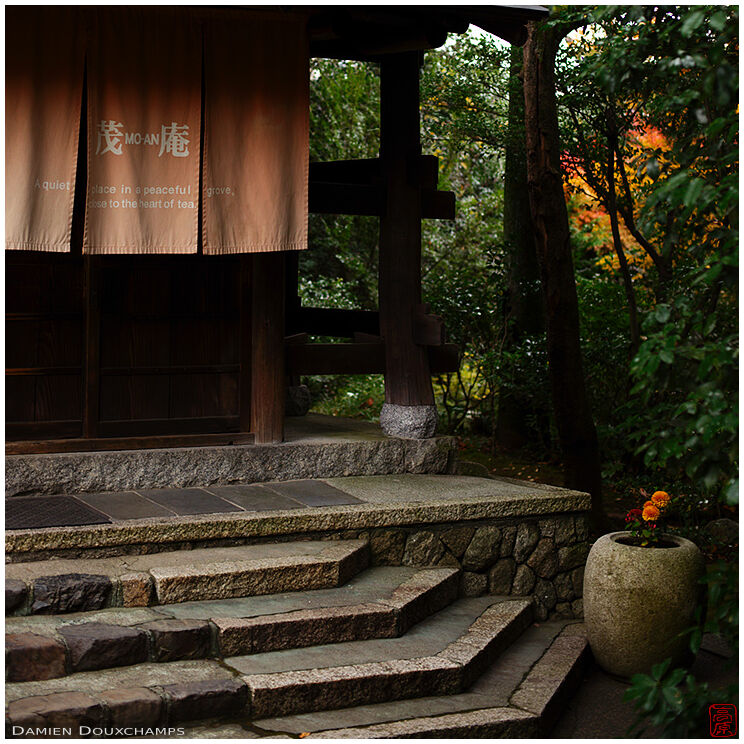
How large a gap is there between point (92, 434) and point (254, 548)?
1.71 metres

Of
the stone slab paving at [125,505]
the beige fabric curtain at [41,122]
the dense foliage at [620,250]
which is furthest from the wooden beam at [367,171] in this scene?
the stone slab paving at [125,505]

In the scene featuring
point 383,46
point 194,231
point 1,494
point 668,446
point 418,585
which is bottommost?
point 418,585

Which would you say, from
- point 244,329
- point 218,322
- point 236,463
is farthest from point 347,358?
point 236,463

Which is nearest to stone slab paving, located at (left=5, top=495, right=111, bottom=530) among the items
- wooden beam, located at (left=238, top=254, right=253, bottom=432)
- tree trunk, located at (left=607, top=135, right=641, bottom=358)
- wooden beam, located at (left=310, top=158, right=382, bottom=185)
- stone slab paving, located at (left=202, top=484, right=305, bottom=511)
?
stone slab paving, located at (left=202, top=484, right=305, bottom=511)

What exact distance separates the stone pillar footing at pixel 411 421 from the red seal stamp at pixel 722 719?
12.1ft

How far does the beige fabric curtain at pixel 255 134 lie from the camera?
6648 millimetres

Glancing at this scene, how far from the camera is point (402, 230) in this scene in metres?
→ 7.75

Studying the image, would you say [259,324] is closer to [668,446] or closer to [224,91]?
[224,91]

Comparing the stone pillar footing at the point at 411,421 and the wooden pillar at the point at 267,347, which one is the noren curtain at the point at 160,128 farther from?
the stone pillar footing at the point at 411,421

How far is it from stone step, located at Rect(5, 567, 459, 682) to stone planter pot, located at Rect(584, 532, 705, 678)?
48.9 inches

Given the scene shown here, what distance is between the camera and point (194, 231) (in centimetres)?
658

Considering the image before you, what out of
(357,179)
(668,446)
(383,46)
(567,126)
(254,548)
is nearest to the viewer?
(668,446)

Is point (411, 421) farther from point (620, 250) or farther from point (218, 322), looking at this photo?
point (620, 250)

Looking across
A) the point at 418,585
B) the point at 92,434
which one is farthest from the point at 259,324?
→ the point at 418,585
